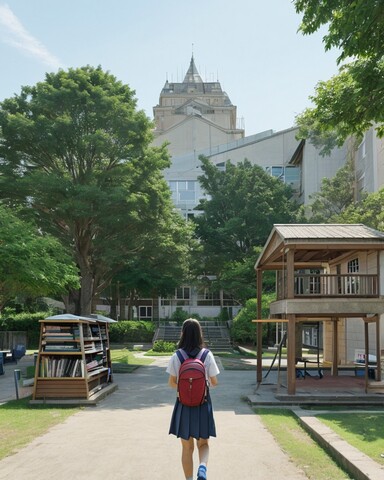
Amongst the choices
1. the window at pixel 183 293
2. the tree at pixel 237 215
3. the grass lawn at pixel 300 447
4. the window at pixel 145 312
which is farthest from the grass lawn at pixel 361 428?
the window at pixel 145 312

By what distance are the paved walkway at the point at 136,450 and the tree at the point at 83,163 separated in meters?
16.5

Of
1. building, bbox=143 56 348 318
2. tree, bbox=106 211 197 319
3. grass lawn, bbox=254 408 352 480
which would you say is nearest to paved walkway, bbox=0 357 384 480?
grass lawn, bbox=254 408 352 480

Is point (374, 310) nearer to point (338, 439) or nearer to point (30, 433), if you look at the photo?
point (338, 439)

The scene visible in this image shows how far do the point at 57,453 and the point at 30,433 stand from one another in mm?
1954

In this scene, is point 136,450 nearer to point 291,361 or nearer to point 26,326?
point 291,361

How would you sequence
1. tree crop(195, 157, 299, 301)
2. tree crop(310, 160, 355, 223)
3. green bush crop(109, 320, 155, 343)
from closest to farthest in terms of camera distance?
green bush crop(109, 320, 155, 343) → tree crop(310, 160, 355, 223) → tree crop(195, 157, 299, 301)

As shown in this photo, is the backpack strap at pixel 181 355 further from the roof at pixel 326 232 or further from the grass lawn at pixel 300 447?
the roof at pixel 326 232

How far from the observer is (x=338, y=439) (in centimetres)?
905

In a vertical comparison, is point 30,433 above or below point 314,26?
below

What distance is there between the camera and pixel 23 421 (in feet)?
39.3

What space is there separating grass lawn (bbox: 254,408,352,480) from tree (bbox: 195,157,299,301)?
33.5 meters

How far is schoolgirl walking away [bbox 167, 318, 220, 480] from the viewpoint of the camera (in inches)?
251

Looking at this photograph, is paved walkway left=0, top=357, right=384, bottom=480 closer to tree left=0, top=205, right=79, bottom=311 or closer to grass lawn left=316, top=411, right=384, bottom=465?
grass lawn left=316, top=411, right=384, bottom=465

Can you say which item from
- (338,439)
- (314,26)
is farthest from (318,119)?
(338,439)
